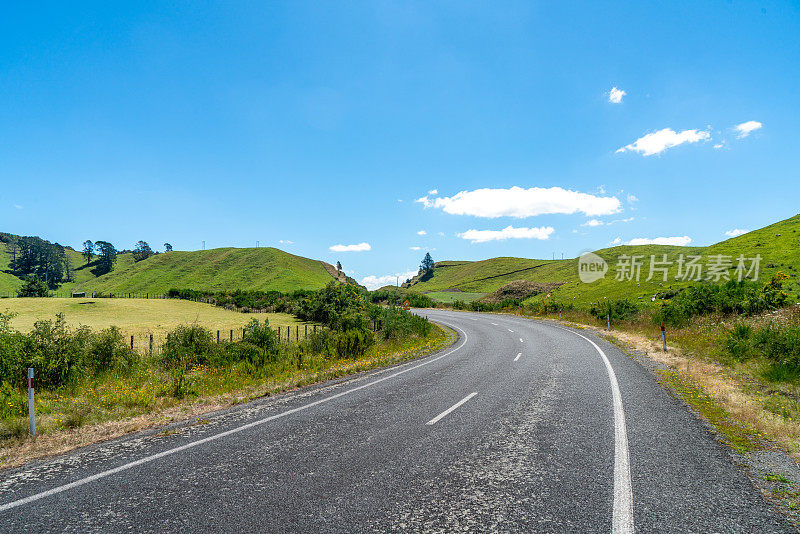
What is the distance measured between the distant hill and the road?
314 feet

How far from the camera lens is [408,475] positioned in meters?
4.68

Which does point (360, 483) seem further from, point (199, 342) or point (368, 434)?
point (199, 342)

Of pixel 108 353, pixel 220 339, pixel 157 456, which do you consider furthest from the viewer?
pixel 220 339

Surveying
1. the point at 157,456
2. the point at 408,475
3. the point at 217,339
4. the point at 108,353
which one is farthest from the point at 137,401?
the point at 408,475

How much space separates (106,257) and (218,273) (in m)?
92.8

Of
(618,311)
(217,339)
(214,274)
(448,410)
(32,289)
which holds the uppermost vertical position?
(214,274)

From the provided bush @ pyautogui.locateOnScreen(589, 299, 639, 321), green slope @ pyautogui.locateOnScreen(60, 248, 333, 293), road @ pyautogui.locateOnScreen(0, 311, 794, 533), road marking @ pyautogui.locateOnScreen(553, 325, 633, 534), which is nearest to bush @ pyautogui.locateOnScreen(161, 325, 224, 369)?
road @ pyautogui.locateOnScreen(0, 311, 794, 533)

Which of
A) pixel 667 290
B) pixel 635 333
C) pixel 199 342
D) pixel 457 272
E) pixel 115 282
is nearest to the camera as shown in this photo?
pixel 199 342

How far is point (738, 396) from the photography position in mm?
8367

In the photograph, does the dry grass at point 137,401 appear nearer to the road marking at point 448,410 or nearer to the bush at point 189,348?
the bush at point 189,348

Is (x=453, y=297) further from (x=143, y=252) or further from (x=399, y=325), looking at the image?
(x=143, y=252)

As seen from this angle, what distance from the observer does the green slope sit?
11181 centimetres

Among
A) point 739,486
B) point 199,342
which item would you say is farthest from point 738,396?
point 199,342

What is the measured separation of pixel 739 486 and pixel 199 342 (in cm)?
1408
